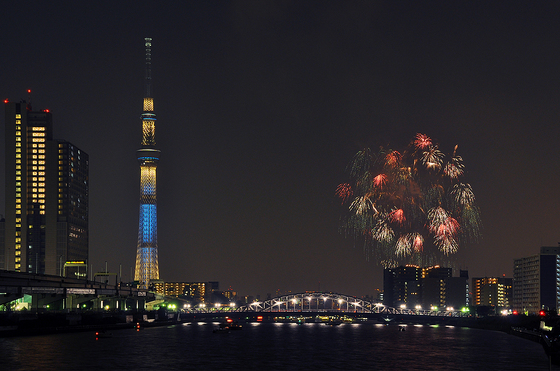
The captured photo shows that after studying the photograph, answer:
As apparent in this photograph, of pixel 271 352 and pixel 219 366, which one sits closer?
pixel 219 366

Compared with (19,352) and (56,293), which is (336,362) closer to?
(19,352)

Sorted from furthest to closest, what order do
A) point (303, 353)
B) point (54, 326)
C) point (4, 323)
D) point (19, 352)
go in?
point (54, 326) → point (4, 323) → point (303, 353) → point (19, 352)

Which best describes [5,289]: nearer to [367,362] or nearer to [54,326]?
[54,326]

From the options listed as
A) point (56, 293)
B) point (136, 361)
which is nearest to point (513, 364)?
point (136, 361)

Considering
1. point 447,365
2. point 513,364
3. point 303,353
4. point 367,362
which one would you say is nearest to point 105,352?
point 303,353

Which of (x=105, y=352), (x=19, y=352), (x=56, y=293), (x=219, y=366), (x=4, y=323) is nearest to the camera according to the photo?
(x=219, y=366)

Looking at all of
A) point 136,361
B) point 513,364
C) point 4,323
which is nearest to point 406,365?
point 513,364

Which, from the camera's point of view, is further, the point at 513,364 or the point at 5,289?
the point at 5,289

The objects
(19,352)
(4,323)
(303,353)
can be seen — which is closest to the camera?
(19,352)

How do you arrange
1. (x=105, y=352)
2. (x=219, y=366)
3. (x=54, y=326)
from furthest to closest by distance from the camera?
(x=54, y=326) < (x=105, y=352) < (x=219, y=366)
